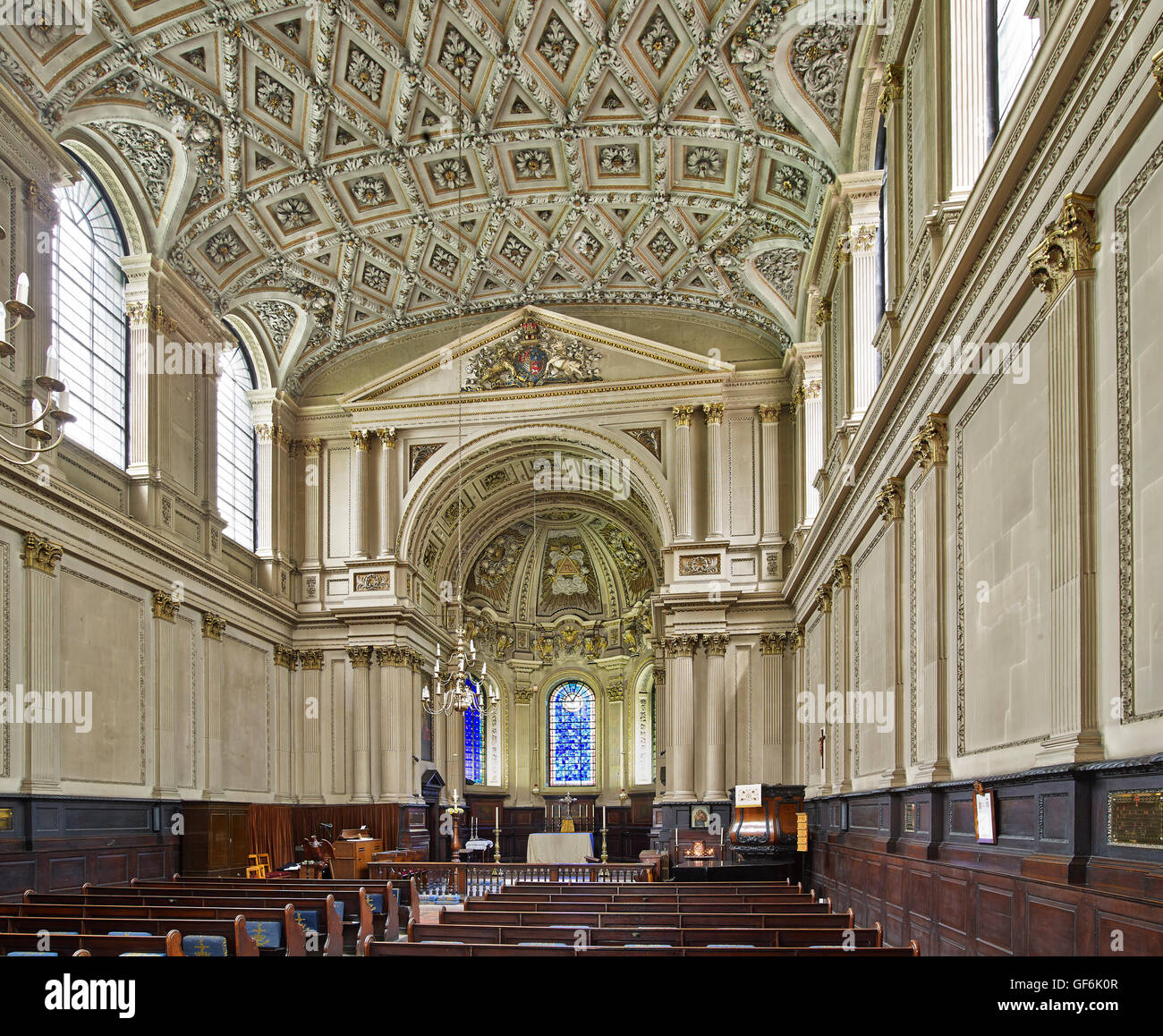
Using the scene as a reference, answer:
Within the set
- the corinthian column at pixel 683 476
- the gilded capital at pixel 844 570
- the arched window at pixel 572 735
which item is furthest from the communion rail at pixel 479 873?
the arched window at pixel 572 735

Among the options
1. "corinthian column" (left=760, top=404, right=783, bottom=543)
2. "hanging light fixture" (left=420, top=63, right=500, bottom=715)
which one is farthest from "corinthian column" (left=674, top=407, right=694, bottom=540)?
"hanging light fixture" (left=420, top=63, right=500, bottom=715)

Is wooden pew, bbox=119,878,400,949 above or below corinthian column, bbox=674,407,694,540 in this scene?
below

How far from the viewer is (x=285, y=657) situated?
81.3ft

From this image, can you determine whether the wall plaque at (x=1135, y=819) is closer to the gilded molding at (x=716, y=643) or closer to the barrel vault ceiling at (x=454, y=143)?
the barrel vault ceiling at (x=454, y=143)

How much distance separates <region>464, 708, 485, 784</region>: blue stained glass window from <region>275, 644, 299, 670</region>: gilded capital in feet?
27.6

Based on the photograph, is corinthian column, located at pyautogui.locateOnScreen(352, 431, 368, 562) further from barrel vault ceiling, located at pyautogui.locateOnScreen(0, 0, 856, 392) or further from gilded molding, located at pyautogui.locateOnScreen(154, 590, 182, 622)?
gilded molding, located at pyautogui.locateOnScreen(154, 590, 182, 622)

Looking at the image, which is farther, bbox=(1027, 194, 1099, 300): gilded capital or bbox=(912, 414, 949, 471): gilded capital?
bbox=(912, 414, 949, 471): gilded capital

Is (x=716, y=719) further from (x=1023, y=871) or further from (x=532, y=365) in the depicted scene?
(x=1023, y=871)

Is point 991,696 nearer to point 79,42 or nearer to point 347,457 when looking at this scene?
point 79,42

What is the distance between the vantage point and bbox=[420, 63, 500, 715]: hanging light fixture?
19.3 meters

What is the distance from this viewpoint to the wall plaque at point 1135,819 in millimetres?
5082

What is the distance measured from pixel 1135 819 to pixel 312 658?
22.2m

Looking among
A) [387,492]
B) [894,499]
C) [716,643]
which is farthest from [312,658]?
[894,499]

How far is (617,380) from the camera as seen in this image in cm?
2497
